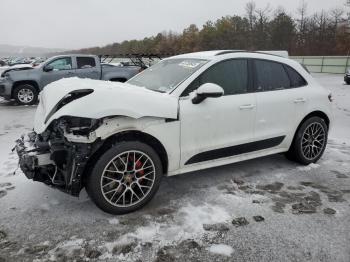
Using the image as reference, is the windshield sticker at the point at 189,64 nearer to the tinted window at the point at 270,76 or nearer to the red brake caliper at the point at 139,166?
the tinted window at the point at 270,76

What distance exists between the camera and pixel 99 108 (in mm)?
3225

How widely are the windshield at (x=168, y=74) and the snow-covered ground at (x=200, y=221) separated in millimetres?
1253

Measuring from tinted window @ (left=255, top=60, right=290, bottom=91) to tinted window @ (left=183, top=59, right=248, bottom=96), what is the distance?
0.21 metres

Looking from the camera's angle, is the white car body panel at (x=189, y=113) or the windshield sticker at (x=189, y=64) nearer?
the white car body panel at (x=189, y=113)

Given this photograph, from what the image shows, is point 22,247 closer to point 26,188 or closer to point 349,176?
point 26,188

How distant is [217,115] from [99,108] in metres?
1.38

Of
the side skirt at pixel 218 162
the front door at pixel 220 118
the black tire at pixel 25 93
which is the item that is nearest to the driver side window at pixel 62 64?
the black tire at pixel 25 93

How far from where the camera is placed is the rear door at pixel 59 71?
11.6 m

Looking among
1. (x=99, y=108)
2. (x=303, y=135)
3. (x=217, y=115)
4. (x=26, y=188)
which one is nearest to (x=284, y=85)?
(x=303, y=135)

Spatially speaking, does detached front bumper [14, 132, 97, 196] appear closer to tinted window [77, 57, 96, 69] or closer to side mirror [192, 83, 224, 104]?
side mirror [192, 83, 224, 104]

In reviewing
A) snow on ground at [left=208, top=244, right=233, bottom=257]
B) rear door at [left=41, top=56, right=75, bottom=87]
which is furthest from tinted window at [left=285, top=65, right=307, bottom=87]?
rear door at [left=41, top=56, right=75, bottom=87]

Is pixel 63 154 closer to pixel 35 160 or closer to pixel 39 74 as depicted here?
pixel 35 160

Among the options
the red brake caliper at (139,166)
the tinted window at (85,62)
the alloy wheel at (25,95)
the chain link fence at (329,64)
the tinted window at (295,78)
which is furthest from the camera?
the chain link fence at (329,64)

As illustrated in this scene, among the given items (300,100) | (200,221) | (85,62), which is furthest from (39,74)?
(200,221)
